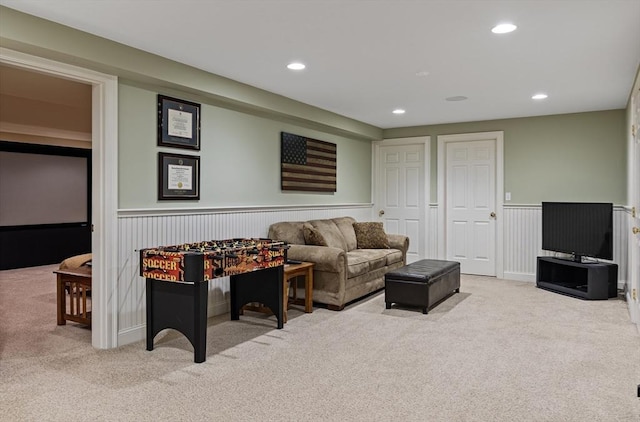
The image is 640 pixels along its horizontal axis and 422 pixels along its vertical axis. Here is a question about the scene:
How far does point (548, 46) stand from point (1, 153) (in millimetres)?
7837

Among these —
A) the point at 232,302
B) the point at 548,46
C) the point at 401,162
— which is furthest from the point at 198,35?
the point at 401,162

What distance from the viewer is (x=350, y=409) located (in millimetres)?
2430

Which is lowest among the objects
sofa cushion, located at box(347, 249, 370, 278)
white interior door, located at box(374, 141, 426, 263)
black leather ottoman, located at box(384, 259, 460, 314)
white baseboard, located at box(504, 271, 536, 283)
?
white baseboard, located at box(504, 271, 536, 283)

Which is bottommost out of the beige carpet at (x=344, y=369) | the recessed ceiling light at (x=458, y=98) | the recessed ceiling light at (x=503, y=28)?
the beige carpet at (x=344, y=369)

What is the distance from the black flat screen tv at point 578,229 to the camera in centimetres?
522

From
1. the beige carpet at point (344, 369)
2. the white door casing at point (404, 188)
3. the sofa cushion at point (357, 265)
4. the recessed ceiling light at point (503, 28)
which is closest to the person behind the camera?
the beige carpet at point (344, 369)

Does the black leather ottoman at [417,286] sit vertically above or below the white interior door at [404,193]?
below

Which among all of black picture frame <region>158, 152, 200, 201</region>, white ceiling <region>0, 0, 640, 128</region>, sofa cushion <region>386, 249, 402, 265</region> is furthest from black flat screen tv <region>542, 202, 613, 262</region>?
black picture frame <region>158, 152, 200, 201</region>

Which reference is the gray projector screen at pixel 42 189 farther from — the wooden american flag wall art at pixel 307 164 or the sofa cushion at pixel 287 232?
the sofa cushion at pixel 287 232

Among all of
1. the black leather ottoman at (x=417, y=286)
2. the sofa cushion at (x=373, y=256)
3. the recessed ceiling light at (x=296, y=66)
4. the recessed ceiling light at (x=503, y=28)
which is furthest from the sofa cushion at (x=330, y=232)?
the recessed ceiling light at (x=503, y=28)

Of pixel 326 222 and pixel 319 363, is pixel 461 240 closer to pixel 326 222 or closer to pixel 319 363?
pixel 326 222

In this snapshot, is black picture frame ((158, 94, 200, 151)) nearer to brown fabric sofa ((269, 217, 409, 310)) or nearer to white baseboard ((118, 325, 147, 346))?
brown fabric sofa ((269, 217, 409, 310))

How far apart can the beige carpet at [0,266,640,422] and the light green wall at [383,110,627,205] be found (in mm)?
1975

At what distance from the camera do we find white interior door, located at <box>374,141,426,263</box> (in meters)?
7.20
